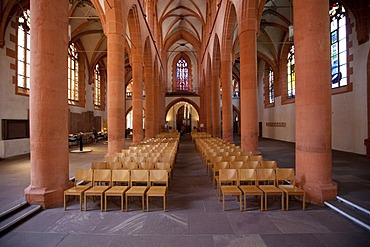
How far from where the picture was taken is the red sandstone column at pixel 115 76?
9.38 meters

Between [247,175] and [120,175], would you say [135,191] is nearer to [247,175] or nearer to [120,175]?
[120,175]

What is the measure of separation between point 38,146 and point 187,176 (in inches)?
184

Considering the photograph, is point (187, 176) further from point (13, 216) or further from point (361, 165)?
point (361, 165)

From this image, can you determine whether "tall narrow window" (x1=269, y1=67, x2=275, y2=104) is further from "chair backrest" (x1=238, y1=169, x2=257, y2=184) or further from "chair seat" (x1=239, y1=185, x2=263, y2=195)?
"chair seat" (x1=239, y1=185, x2=263, y2=195)

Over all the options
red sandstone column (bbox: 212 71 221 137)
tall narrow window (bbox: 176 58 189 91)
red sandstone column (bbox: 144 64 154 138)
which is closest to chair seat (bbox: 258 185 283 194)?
red sandstone column (bbox: 212 71 221 137)

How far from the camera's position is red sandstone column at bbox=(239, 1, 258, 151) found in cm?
954

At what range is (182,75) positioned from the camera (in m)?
37.3

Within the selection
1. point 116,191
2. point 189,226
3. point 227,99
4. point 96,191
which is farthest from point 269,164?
point 227,99

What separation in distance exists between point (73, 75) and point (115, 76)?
46.4ft

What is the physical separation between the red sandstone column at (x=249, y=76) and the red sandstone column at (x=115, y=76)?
17.2 ft

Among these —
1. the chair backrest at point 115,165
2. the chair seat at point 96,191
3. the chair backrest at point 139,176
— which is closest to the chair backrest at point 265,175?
the chair backrest at point 139,176

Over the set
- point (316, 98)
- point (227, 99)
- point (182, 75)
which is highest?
point (182, 75)

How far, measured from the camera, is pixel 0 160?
1119cm

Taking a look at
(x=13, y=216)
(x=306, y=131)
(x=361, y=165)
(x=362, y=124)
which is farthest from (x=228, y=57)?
(x=13, y=216)
